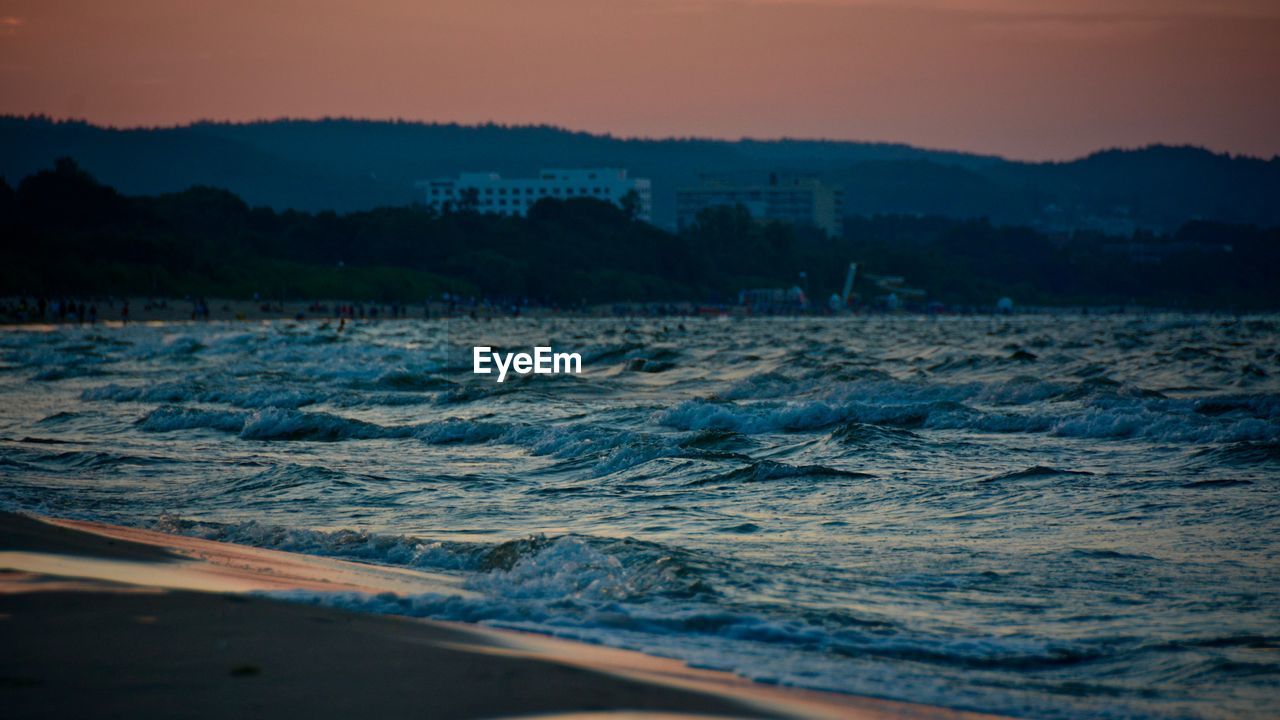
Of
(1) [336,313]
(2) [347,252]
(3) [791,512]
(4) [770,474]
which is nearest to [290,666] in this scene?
(3) [791,512]

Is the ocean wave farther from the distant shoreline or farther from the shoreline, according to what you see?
the distant shoreline

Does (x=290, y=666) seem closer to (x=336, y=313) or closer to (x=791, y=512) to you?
(x=791, y=512)

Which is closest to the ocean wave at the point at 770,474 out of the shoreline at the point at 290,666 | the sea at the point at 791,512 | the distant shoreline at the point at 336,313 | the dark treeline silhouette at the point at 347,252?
the sea at the point at 791,512

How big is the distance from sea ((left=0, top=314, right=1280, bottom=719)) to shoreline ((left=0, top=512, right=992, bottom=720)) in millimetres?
415

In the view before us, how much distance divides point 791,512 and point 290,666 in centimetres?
658

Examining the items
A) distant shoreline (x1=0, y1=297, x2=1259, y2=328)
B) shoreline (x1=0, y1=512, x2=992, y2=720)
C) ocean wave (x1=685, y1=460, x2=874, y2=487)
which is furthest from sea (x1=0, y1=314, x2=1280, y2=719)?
distant shoreline (x1=0, y1=297, x2=1259, y2=328)

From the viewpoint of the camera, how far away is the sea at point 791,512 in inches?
267

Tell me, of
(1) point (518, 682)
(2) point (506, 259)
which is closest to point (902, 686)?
(1) point (518, 682)

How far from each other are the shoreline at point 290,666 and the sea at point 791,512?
1.36 feet

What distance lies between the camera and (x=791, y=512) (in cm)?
1164

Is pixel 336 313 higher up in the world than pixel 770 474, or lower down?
lower down

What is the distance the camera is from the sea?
22.3 ft

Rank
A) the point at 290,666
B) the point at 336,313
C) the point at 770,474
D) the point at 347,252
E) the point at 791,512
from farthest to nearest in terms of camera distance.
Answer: the point at 347,252, the point at 336,313, the point at 770,474, the point at 791,512, the point at 290,666

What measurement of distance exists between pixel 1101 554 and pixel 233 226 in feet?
463
